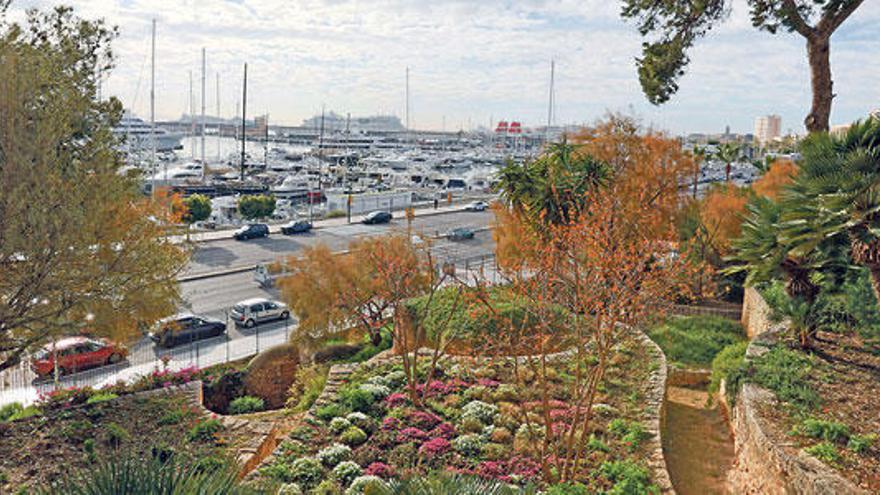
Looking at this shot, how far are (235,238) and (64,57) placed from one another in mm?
32556

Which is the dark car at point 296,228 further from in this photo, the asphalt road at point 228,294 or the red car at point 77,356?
the red car at point 77,356

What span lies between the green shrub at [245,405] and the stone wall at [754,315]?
13.3 m

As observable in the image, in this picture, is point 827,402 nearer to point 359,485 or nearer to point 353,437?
point 359,485

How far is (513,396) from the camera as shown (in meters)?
14.2

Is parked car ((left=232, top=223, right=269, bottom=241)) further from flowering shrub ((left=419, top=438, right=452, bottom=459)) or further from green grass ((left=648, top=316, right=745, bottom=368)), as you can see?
flowering shrub ((left=419, top=438, right=452, bottom=459))

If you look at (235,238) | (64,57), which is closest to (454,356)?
(64,57)

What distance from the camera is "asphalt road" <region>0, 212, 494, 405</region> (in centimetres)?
2092

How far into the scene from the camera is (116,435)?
1370 cm

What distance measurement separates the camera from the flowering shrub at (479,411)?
1310 cm

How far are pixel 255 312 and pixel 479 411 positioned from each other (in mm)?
16172

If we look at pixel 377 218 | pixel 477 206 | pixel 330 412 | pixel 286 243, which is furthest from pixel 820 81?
pixel 477 206

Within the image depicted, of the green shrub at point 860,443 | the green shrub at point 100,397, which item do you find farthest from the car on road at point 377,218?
the green shrub at point 860,443

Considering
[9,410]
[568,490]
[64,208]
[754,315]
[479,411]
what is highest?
[64,208]

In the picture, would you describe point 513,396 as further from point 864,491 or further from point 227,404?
point 227,404
